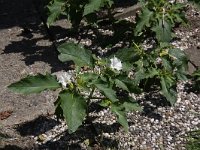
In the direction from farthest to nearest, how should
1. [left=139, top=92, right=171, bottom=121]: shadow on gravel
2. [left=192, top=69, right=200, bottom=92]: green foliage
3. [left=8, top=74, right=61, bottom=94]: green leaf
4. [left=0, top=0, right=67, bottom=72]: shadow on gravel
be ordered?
1. [left=0, top=0, right=67, bottom=72]: shadow on gravel
2. [left=192, top=69, right=200, bottom=92]: green foliage
3. [left=139, top=92, right=171, bottom=121]: shadow on gravel
4. [left=8, top=74, right=61, bottom=94]: green leaf

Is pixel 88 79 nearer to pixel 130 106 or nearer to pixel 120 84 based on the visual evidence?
pixel 120 84

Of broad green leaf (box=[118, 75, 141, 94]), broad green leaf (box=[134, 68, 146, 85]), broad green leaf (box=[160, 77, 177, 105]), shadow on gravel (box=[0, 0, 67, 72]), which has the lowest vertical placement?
shadow on gravel (box=[0, 0, 67, 72])

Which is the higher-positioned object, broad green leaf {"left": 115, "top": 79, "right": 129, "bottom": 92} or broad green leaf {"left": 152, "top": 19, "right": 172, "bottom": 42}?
broad green leaf {"left": 115, "top": 79, "right": 129, "bottom": 92}

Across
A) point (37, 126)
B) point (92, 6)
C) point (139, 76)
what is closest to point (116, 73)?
point (139, 76)

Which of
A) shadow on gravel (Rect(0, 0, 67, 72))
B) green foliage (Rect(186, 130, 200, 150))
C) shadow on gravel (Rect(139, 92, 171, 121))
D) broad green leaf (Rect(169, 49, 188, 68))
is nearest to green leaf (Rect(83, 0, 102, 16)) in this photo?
shadow on gravel (Rect(0, 0, 67, 72))

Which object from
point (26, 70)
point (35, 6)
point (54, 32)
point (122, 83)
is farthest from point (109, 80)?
point (35, 6)

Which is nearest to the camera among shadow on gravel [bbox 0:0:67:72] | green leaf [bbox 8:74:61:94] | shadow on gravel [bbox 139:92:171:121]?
green leaf [bbox 8:74:61:94]

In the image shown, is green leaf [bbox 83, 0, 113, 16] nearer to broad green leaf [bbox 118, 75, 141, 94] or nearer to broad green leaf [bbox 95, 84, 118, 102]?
broad green leaf [bbox 118, 75, 141, 94]

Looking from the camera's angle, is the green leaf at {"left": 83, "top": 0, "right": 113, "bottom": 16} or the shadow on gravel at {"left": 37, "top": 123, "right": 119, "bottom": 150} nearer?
the shadow on gravel at {"left": 37, "top": 123, "right": 119, "bottom": 150}

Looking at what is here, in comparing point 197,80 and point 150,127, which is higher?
point 197,80
